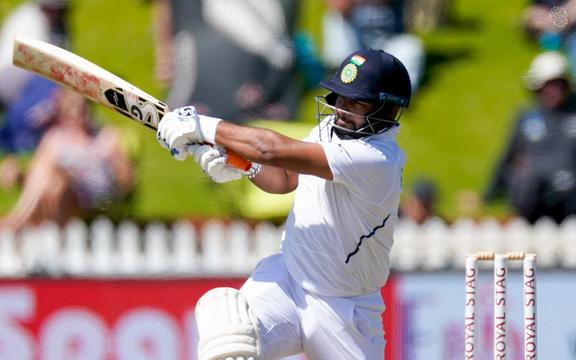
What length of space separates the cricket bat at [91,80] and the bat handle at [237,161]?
366 mm

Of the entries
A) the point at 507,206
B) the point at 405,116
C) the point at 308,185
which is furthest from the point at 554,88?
the point at 308,185

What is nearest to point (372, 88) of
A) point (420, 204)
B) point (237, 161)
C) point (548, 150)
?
point (237, 161)

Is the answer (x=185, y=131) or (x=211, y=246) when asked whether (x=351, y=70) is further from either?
(x=211, y=246)

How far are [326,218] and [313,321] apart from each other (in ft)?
1.21

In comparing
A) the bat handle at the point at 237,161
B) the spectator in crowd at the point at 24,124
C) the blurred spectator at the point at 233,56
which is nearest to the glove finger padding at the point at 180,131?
the bat handle at the point at 237,161

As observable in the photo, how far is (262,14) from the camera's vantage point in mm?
11789

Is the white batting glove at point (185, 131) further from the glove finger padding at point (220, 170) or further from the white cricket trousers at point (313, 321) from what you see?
the white cricket trousers at point (313, 321)

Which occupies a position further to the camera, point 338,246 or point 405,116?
point 405,116

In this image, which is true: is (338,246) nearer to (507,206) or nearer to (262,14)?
(507,206)

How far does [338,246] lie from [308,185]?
0.84ft

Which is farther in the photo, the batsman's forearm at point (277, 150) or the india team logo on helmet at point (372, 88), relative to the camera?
the india team logo on helmet at point (372, 88)

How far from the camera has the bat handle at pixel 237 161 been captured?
15.9 ft

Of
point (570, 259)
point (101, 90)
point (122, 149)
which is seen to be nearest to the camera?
point (101, 90)

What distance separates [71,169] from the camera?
10297 mm
